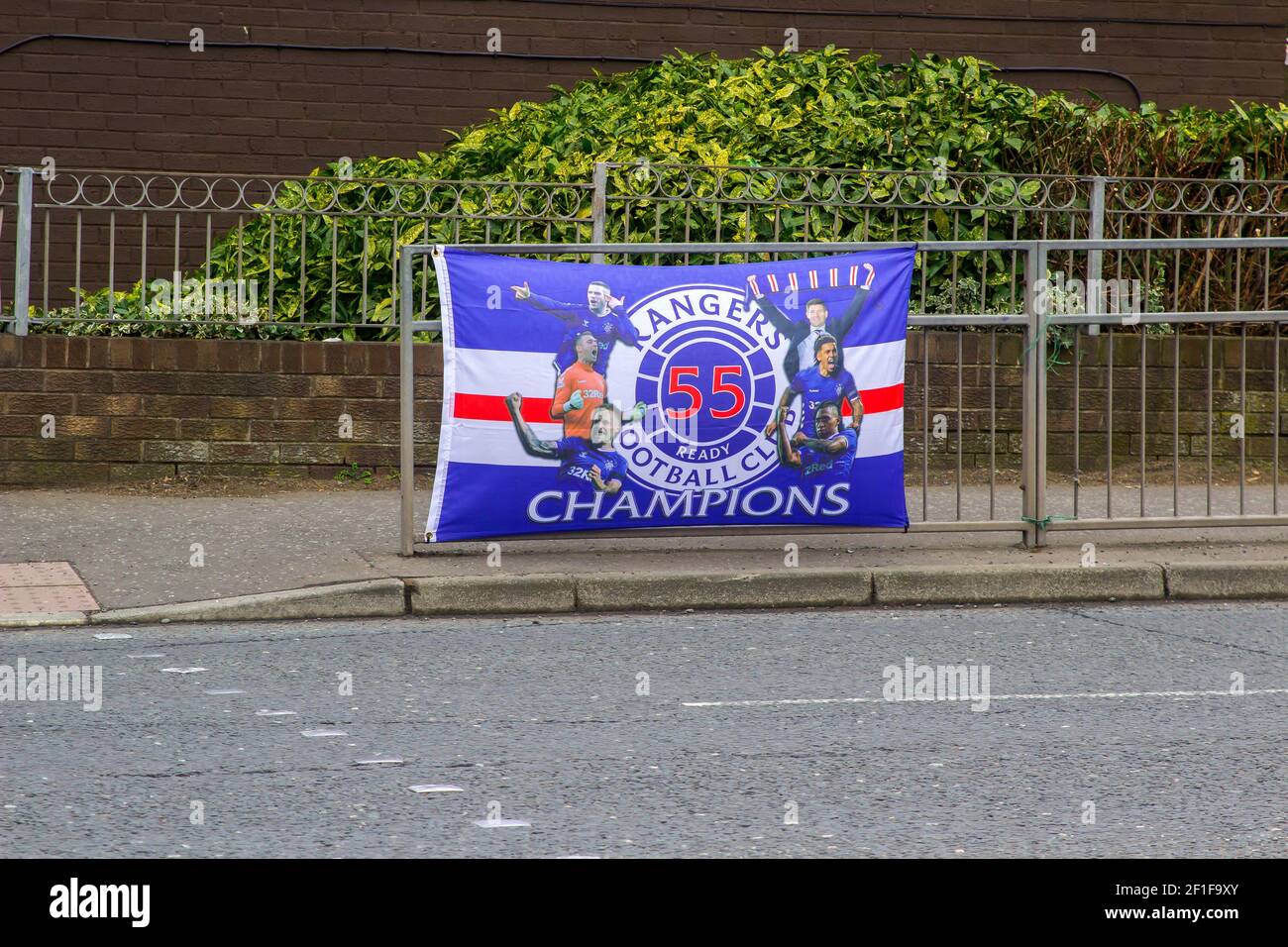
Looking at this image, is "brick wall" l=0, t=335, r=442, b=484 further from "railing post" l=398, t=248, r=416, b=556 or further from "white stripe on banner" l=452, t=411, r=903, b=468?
"white stripe on banner" l=452, t=411, r=903, b=468

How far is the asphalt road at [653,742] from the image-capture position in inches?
184

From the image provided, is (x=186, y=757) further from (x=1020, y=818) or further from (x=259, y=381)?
(x=259, y=381)

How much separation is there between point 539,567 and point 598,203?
340cm

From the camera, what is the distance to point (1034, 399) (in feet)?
30.2

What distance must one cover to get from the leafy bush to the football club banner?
227 centimetres

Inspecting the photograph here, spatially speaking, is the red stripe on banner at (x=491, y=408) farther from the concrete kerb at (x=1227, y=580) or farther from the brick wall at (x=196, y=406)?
the concrete kerb at (x=1227, y=580)

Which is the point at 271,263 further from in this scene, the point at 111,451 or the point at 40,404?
the point at 40,404

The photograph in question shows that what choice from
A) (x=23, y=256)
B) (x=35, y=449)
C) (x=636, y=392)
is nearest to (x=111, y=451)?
(x=35, y=449)

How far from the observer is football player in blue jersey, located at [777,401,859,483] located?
342 inches

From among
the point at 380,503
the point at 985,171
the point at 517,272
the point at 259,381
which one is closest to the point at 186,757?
the point at 517,272

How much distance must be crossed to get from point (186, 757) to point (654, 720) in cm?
158

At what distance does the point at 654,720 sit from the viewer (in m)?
6.03

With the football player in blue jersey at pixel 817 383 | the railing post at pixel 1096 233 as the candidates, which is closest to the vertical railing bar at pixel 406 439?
the football player in blue jersey at pixel 817 383

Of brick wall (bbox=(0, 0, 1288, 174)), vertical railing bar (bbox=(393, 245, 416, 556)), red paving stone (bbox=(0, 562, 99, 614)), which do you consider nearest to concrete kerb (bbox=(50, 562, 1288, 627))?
red paving stone (bbox=(0, 562, 99, 614))
